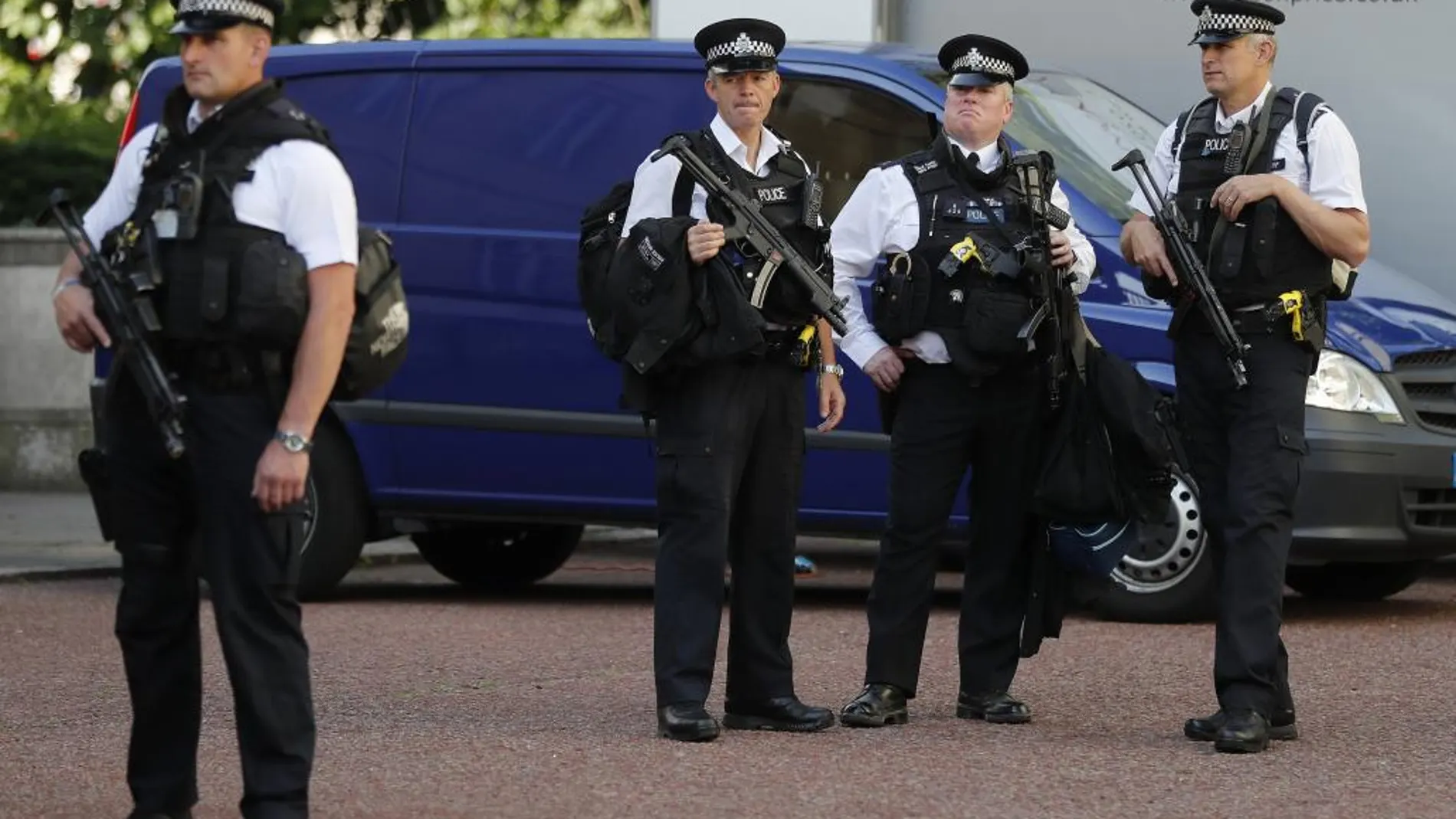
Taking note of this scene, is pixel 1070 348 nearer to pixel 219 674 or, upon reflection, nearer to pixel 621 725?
pixel 621 725

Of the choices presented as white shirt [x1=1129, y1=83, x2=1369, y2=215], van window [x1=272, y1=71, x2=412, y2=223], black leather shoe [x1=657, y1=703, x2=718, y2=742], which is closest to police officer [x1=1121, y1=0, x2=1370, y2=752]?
white shirt [x1=1129, y1=83, x2=1369, y2=215]

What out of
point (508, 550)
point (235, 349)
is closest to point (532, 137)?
point (508, 550)

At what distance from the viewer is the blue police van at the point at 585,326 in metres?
9.27

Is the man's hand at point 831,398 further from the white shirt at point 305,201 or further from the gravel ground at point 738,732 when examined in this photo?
the white shirt at point 305,201

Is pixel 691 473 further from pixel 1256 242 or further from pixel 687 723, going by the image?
pixel 1256 242

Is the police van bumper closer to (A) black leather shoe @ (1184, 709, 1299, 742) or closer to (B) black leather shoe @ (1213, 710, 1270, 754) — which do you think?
(A) black leather shoe @ (1184, 709, 1299, 742)

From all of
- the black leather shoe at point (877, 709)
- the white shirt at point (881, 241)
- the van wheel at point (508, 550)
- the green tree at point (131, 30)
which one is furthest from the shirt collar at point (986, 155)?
the green tree at point (131, 30)

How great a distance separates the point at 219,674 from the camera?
8.22 meters

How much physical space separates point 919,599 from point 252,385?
98.4 inches

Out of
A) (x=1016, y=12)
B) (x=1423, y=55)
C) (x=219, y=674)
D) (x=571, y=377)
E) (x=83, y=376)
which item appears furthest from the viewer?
(x=83, y=376)

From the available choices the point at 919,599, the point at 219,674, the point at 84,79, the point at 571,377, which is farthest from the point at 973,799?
the point at 84,79

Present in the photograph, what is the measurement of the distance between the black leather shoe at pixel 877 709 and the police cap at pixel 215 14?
2.69 meters

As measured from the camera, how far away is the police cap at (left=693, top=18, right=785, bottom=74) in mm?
6918

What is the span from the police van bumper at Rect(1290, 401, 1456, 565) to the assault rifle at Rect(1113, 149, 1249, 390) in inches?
85.6
